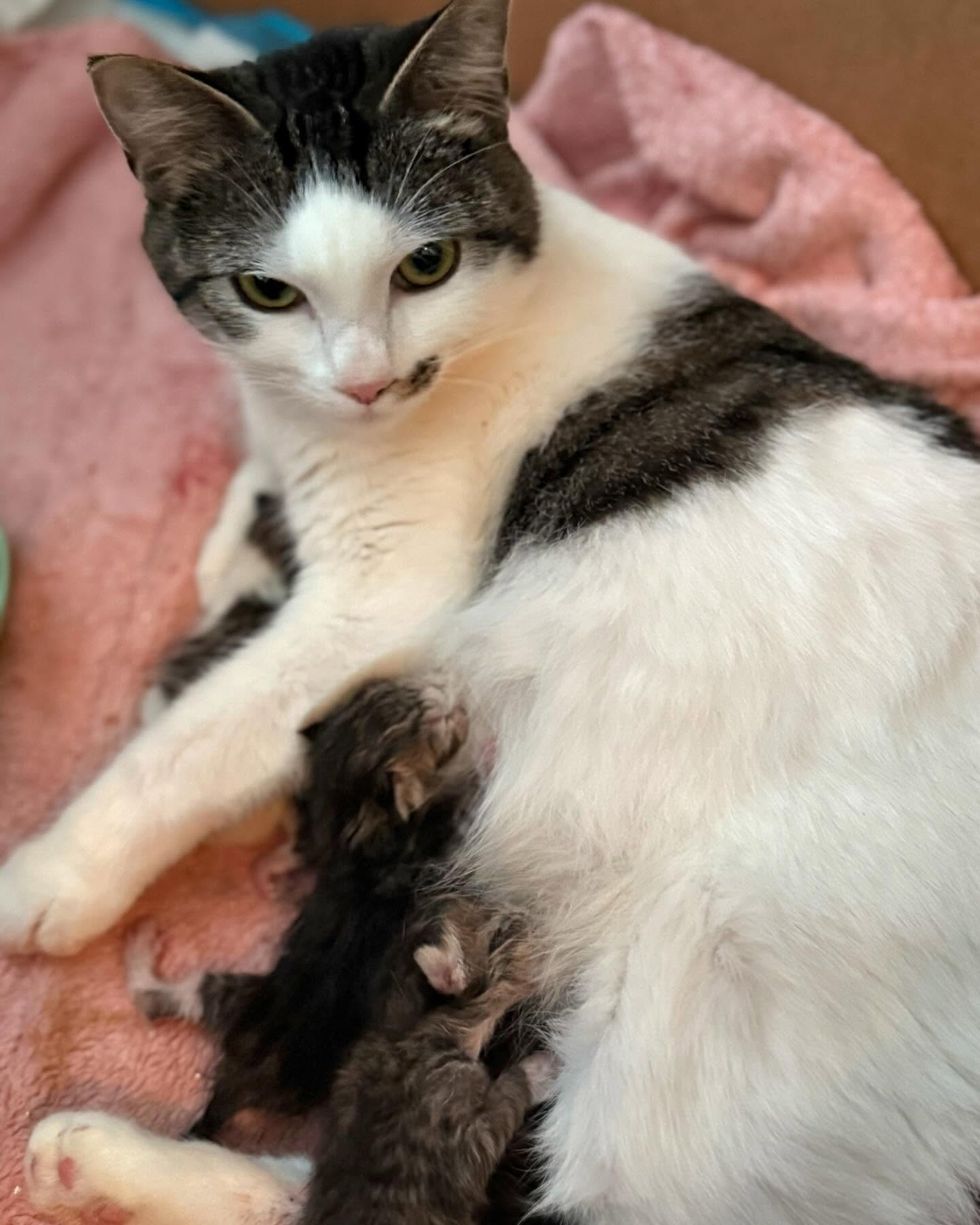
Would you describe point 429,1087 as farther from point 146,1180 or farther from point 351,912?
point 146,1180

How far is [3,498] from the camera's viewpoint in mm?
1990

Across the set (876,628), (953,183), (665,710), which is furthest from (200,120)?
(953,183)

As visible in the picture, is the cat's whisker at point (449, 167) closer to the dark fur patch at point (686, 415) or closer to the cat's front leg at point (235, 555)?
the dark fur patch at point (686, 415)

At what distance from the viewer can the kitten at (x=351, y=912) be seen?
1.32 metres

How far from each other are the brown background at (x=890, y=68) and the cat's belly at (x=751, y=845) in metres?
0.79

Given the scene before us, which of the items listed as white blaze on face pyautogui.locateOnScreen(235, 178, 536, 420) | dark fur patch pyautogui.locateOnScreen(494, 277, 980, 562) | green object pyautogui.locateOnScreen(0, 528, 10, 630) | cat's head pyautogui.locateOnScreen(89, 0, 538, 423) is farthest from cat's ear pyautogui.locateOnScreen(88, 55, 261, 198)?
green object pyautogui.locateOnScreen(0, 528, 10, 630)

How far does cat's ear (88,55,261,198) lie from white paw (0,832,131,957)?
845 mm

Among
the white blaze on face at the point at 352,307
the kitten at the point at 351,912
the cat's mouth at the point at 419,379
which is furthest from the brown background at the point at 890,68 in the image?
the kitten at the point at 351,912

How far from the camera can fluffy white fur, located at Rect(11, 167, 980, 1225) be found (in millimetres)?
1133

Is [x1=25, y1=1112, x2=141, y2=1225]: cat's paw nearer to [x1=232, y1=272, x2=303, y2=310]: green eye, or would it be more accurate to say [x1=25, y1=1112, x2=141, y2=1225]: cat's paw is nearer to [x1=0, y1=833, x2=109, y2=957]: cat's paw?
[x1=0, y1=833, x2=109, y2=957]: cat's paw

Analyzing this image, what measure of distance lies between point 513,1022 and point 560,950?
108 mm

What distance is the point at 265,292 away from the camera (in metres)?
1.30

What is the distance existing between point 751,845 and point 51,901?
0.88 metres

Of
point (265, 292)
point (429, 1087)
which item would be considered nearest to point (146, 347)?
point (265, 292)
